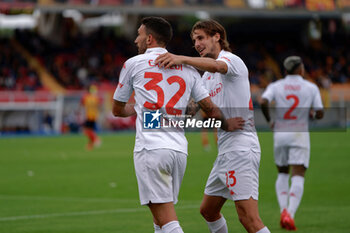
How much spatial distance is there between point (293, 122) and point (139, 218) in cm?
284

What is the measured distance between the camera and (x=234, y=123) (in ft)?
20.5

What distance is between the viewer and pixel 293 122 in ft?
31.4

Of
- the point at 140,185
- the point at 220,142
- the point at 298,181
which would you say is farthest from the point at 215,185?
the point at 298,181

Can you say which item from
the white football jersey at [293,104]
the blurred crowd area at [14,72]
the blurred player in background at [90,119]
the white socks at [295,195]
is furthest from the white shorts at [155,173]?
the blurred crowd area at [14,72]

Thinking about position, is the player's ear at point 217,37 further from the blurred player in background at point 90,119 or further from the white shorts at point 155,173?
the blurred player in background at point 90,119

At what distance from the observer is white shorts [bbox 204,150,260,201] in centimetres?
614

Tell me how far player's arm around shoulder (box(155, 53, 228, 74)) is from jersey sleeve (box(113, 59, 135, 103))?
25 centimetres

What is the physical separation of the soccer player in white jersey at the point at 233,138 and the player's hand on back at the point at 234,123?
3.1 inches

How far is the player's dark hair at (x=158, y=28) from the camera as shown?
564 centimetres

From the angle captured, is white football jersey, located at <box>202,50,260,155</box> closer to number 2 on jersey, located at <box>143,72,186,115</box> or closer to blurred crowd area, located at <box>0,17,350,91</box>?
number 2 on jersey, located at <box>143,72,186,115</box>

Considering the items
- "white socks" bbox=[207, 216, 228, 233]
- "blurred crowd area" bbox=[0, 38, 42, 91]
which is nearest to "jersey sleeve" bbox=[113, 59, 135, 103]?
"white socks" bbox=[207, 216, 228, 233]

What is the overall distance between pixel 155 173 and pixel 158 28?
4.20ft

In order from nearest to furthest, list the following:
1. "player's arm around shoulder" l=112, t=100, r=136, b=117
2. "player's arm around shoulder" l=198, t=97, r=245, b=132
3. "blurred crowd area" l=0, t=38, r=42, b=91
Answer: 1. "player's arm around shoulder" l=112, t=100, r=136, b=117
2. "player's arm around shoulder" l=198, t=97, r=245, b=132
3. "blurred crowd area" l=0, t=38, r=42, b=91

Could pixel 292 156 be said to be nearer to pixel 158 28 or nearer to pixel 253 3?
pixel 158 28
